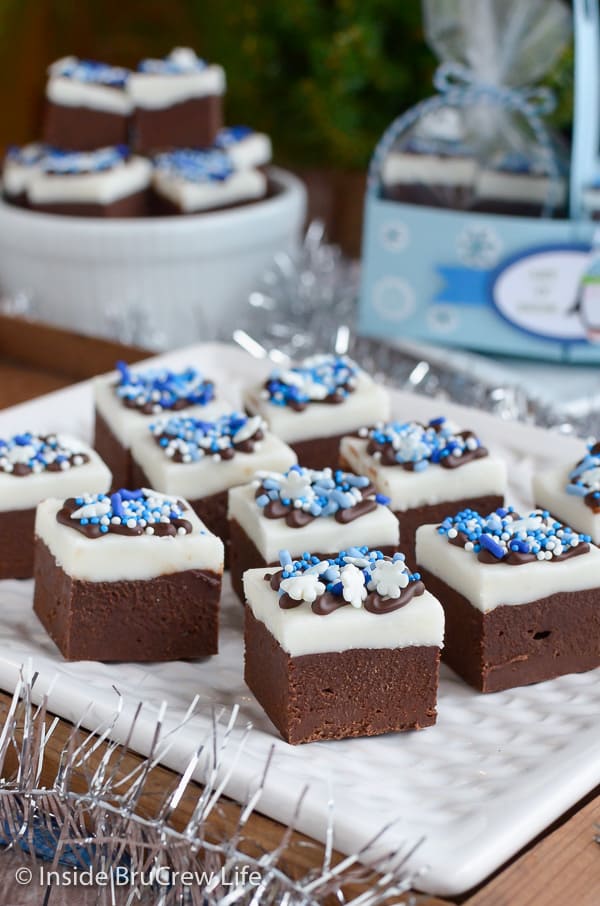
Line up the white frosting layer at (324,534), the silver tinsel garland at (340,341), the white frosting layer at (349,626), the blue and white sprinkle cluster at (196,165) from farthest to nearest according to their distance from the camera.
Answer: the blue and white sprinkle cluster at (196,165)
the silver tinsel garland at (340,341)
the white frosting layer at (324,534)
the white frosting layer at (349,626)

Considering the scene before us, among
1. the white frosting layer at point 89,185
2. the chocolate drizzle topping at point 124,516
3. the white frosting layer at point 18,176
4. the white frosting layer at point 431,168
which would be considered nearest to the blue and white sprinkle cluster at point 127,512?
the chocolate drizzle topping at point 124,516

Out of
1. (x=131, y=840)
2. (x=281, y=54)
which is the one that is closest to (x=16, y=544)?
Answer: (x=131, y=840)

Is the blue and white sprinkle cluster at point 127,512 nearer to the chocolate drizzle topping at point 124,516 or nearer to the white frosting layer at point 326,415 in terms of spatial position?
the chocolate drizzle topping at point 124,516

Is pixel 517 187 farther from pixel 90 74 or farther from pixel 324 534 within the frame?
pixel 324 534

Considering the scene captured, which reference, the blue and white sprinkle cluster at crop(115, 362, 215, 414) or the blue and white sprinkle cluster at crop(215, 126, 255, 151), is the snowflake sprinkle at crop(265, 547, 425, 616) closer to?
the blue and white sprinkle cluster at crop(115, 362, 215, 414)

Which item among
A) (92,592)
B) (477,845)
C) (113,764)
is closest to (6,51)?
(92,592)

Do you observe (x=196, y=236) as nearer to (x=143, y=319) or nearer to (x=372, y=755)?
(x=143, y=319)

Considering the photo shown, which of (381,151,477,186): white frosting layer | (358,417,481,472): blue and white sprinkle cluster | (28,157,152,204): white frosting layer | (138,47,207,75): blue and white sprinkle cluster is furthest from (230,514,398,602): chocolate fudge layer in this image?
(138,47,207,75): blue and white sprinkle cluster
